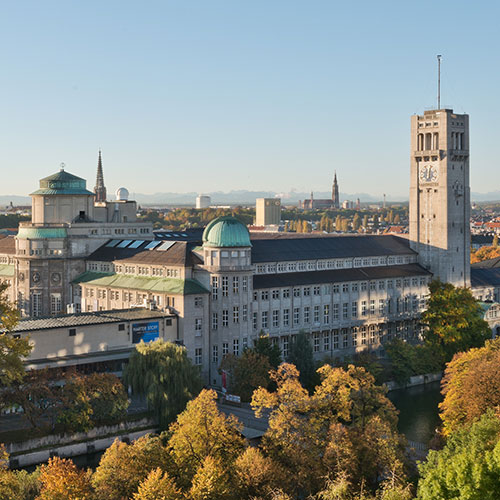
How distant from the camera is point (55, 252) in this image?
11525 centimetres

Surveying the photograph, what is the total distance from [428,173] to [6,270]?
6135 centimetres

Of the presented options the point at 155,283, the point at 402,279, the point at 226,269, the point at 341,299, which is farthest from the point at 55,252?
the point at 402,279

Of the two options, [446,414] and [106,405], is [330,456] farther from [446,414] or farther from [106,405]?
[106,405]

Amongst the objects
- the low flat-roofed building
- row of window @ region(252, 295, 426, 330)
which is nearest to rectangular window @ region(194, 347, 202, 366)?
the low flat-roofed building

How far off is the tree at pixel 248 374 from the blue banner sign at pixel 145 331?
898cm

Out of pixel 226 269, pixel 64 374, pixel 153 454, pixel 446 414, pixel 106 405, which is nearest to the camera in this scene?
pixel 153 454

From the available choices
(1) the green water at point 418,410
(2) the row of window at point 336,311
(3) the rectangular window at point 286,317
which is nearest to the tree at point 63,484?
(1) the green water at point 418,410

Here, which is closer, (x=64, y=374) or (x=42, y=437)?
(x=42, y=437)

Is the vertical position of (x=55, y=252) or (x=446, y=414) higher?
(x=55, y=252)

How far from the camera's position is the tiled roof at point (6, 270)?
120 meters

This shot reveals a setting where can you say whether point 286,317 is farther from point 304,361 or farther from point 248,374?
point 248,374

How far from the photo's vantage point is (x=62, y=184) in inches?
4788

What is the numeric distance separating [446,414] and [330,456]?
18284 millimetres

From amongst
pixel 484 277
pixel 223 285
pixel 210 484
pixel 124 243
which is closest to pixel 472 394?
pixel 210 484
